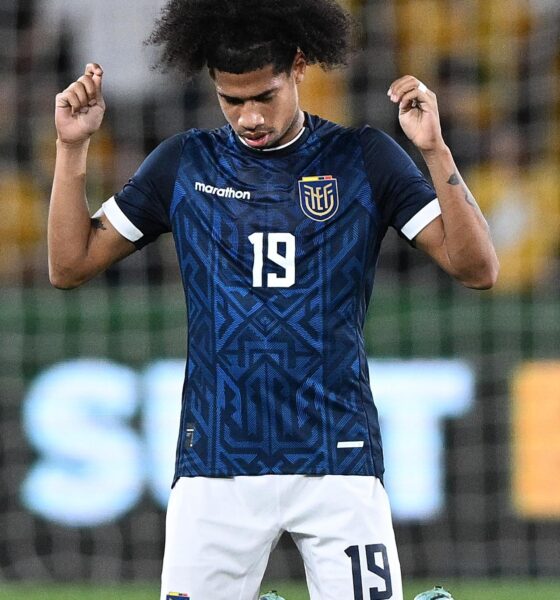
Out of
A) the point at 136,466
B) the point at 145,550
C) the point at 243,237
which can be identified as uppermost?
the point at 243,237

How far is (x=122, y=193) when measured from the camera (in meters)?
3.20

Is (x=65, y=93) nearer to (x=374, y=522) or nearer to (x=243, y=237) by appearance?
(x=243, y=237)

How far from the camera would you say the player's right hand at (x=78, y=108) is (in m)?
3.13

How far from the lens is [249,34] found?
3072mm

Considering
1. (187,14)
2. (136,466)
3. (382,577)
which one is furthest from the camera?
(136,466)

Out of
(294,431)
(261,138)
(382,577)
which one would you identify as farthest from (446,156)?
(382,577)

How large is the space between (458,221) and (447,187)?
74 millimetres

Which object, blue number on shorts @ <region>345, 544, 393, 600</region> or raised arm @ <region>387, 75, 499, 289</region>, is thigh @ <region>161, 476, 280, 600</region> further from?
raised arm @ <region>387, 75, 499, 289</region>

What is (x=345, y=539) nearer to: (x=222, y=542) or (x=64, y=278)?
(x=222, y=542)

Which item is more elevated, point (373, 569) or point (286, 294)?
point (286, 294)

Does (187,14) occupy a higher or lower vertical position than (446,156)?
higher

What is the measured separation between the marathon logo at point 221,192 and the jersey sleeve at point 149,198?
66 millimetres

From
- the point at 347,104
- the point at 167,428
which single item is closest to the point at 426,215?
the point at 167,428

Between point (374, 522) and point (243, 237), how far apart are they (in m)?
0.66
